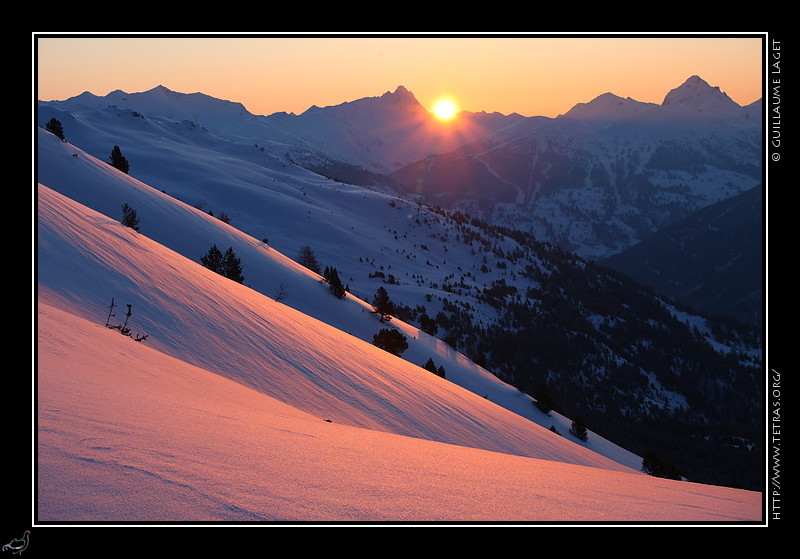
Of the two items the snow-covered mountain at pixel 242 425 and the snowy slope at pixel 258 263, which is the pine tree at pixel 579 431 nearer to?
the snowy slope at pixel 258 263

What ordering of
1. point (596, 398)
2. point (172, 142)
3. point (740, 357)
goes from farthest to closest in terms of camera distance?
point (172, 142) < point (740, 357) < point (596, 398)

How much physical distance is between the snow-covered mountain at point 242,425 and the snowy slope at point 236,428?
22mm

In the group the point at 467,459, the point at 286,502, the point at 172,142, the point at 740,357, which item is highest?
the point at 172,142

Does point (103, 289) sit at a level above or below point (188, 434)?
above
